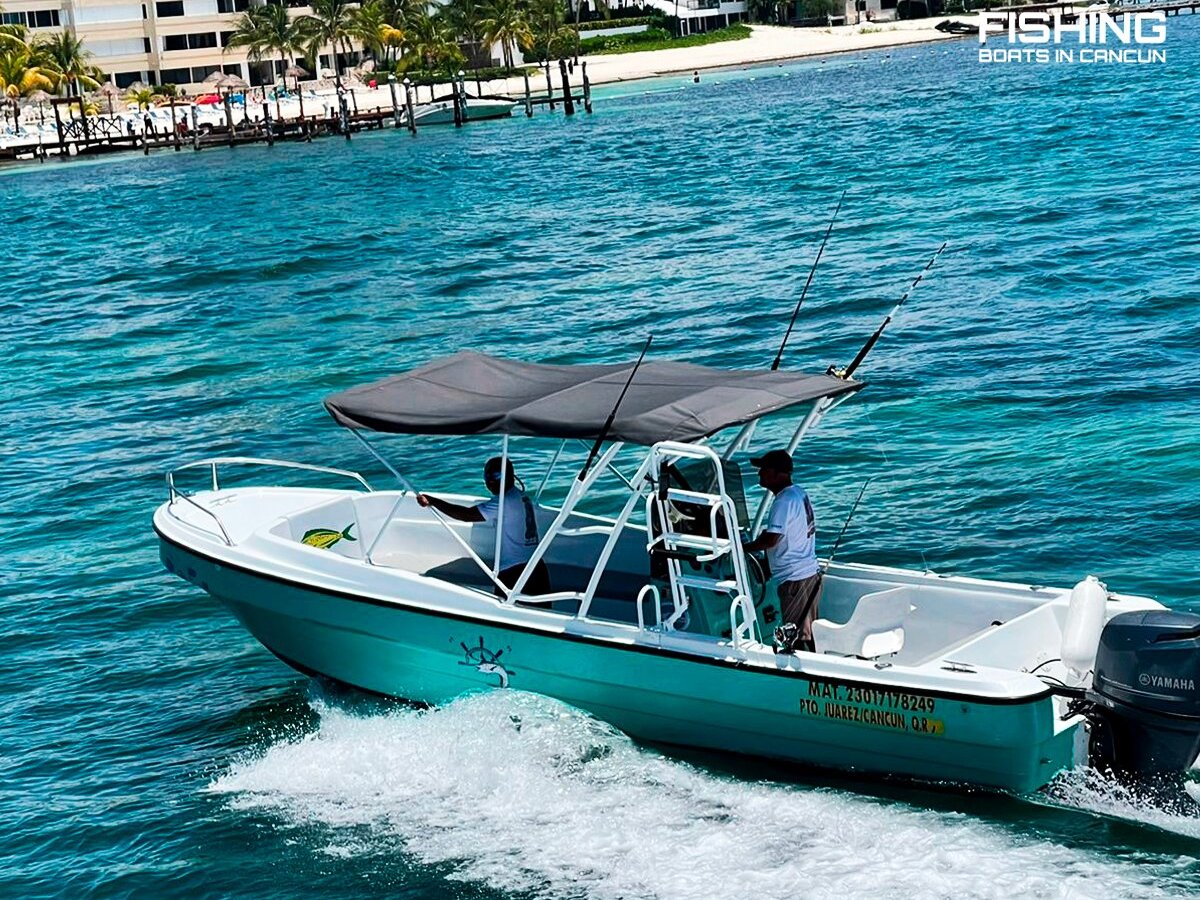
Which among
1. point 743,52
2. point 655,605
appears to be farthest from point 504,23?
point 655,605

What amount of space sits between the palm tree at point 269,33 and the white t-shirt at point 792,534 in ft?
308

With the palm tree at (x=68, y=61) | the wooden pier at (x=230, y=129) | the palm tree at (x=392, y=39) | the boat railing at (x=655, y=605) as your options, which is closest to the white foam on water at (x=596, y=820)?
the boat railing at (x=655, y=605)

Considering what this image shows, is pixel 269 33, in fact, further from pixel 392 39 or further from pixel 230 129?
pixel 230 129

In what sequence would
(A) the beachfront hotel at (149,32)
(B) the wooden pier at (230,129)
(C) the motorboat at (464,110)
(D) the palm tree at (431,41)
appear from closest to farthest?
(B) the wooden pier at (230,129)
(C) the motorboat at (464,110)
(A) the beachfront hotel at (149,32)
(D) the palm tree at (431,41)

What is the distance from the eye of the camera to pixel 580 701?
36.7ft

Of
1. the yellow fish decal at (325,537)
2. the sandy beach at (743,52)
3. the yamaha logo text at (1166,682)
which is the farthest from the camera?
the sandy beach at (743,52)

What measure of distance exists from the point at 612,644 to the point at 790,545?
1.43m

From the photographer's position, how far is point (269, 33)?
322 feet

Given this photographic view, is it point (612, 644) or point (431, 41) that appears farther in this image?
point (431, 41)

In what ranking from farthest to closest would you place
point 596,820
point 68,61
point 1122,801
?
1. point 68,61
2. point 596,820
3. point 1122,801

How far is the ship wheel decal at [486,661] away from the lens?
11.3 meters

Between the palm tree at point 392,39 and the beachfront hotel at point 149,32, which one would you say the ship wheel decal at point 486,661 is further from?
the beachfront hotel at point 149,32

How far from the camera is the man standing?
1067 cm

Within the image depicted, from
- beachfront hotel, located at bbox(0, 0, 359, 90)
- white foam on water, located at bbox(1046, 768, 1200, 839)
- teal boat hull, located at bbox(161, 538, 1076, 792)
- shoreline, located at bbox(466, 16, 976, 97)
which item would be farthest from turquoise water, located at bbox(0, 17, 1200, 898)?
beachfront hotel, located at bbox(0, 0, 359, 90)
